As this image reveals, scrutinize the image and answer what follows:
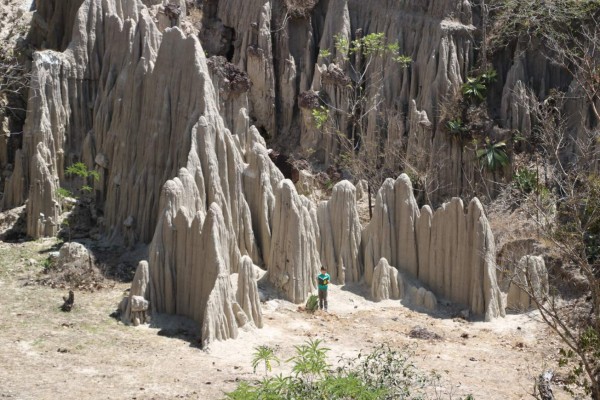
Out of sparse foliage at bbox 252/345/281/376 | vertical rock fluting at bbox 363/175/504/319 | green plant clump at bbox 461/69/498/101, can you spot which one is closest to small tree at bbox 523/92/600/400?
vertical rock fluting at bbox 363/175/504/319

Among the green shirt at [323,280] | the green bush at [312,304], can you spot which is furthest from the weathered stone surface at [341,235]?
the green bush at [312,304]

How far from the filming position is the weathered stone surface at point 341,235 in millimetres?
26938

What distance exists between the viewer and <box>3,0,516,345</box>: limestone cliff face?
2530 centimetres

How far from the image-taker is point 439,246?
1046 inches

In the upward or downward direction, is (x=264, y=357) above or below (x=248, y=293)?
below

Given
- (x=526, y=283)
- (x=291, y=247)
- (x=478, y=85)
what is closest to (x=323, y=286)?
(x=291, y=247)

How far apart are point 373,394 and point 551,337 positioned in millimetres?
11328

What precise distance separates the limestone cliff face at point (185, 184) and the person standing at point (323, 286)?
0.65 meters

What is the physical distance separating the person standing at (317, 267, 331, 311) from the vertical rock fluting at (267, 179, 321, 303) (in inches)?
23.7

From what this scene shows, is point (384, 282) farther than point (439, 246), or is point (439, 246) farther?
point (439, 246)

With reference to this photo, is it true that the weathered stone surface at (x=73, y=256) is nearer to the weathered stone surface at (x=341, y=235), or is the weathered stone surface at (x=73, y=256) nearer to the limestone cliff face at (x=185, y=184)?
the limestone cliff face at (x=185, y=184)

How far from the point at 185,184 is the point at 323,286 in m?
4.83

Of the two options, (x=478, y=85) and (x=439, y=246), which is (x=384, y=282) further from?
(x=478, y=85)

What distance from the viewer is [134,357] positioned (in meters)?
19.8
